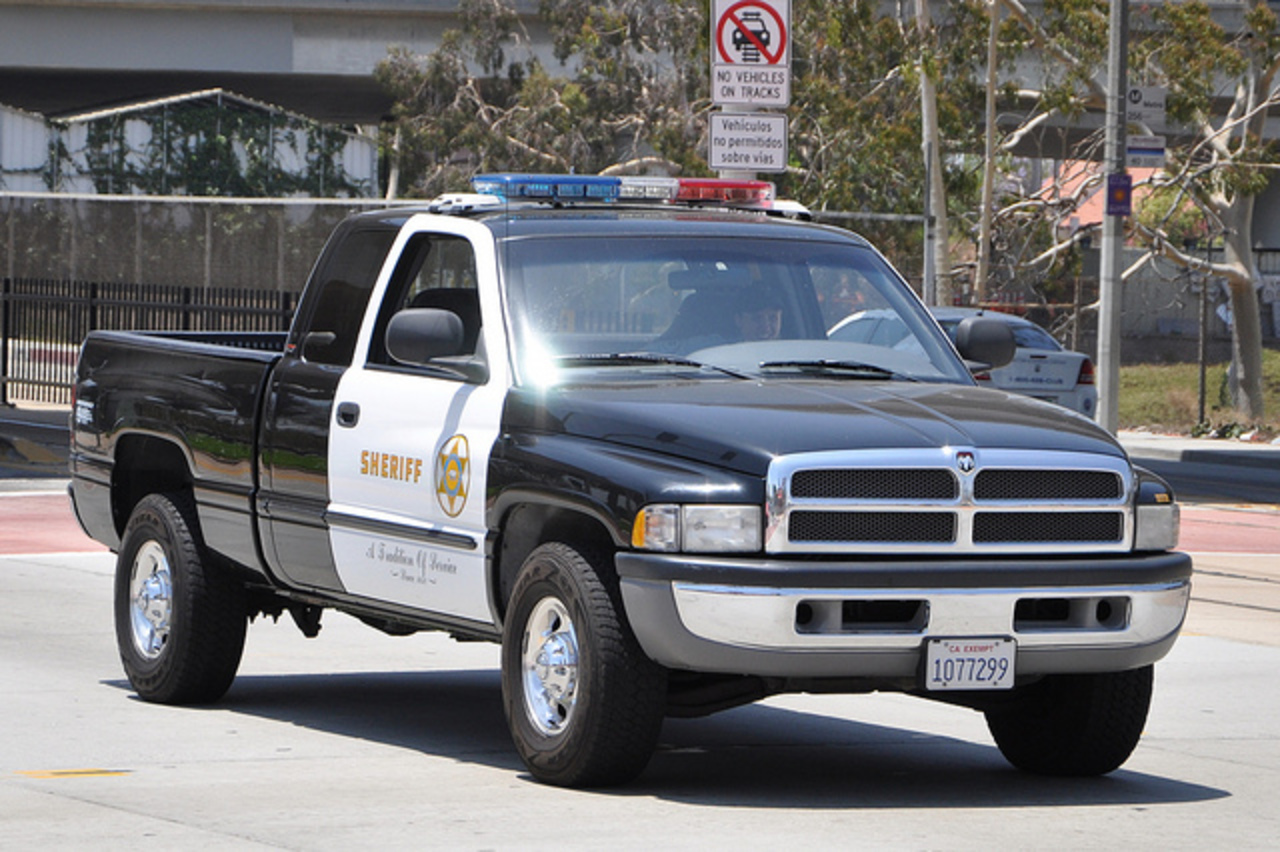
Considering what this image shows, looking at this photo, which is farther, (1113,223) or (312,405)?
(1113,223)

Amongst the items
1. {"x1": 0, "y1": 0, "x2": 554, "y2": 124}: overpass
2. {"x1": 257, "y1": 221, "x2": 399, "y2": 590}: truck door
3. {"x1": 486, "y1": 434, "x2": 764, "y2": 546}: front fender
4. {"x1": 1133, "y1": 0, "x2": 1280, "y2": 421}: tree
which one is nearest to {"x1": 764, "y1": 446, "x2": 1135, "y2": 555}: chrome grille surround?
{"x1": 486, "y1": 434, "x2": 764, "y2": 546}: front fender

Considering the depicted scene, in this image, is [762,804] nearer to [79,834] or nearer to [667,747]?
[667,747]

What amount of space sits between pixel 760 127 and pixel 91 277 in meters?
24.6

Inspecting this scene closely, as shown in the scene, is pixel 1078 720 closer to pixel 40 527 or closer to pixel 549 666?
pixel 549 666

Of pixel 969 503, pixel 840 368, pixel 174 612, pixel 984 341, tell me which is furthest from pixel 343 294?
pixel 969 503

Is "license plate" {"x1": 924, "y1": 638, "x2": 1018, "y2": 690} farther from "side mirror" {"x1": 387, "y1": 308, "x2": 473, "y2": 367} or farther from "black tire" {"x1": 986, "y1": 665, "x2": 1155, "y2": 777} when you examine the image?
"side mirror" {"x1": 387, "y1": 308, "x2": 473, "y2": 367}

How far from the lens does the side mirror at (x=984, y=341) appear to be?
8.45 metres

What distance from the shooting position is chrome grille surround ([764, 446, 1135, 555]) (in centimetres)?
680

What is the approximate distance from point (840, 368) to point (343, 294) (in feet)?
6.82

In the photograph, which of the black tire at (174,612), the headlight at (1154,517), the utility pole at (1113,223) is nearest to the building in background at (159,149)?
the utility pole at (1113,223)

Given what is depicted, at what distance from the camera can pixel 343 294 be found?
350 inches

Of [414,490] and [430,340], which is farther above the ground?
[430,340]

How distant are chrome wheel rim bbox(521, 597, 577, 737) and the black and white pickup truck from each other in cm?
1

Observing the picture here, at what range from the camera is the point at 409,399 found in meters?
8.13
